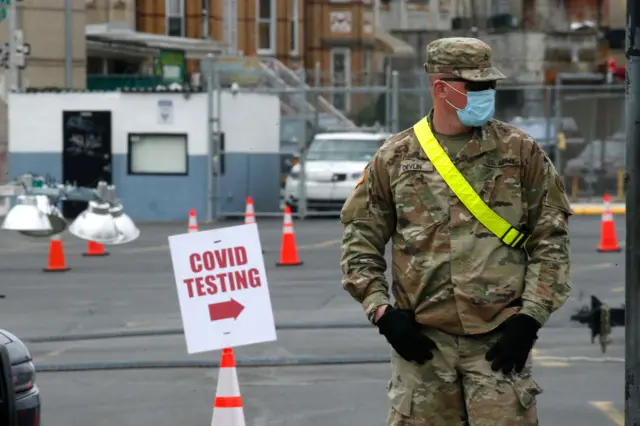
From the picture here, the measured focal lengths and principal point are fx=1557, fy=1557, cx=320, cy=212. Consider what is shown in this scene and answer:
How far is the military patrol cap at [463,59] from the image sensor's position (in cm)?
564

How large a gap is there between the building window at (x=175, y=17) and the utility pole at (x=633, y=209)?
42.8m

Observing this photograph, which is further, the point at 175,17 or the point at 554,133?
the point at 175,17

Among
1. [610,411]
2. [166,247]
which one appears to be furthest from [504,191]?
[166,247]

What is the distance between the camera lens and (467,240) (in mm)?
5551

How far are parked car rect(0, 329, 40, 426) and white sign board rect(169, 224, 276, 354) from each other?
1.08m

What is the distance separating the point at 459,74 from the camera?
222 inches

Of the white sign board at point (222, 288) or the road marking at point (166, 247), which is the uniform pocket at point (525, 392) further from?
the road marking at point (166, 247)

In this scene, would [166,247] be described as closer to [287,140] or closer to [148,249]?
[148,249]

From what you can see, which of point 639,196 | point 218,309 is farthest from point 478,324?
point 218,309

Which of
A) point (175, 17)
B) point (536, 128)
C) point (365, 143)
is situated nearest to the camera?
point (365, 143)

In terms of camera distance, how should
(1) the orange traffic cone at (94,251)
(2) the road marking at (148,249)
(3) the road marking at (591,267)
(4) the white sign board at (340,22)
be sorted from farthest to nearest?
(4) the white sign board at (340,22) → (2) the road marking at (148,249) → (1) the orange traffic cone at (94,251) → (3) the road marking at (591,267)

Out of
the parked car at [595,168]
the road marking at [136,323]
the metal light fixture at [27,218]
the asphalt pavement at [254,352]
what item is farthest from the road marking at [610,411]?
the parked car at [595,168]

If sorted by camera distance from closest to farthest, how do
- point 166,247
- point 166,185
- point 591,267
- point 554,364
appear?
point 554,364 < point 591,267 < point 166,247 < point 166,185

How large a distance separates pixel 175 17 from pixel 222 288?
135 feet
